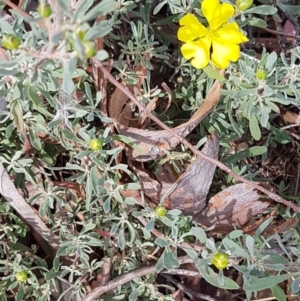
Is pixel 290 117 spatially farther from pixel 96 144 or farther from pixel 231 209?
pixel 96 144

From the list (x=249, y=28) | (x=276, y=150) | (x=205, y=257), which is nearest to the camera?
(x=205, y=257)

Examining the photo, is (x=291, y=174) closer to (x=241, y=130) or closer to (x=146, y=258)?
(x=241, y=130)

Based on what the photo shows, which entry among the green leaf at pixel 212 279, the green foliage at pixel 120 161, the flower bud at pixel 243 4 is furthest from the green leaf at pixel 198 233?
the flower bud at pixel 243 4

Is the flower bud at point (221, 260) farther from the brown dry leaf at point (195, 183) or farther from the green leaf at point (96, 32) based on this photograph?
the green leaf at point (96, 32)

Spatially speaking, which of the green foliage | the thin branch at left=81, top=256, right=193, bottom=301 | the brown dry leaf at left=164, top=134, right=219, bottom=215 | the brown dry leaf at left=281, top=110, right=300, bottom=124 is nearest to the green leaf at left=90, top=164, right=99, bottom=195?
the green foliage

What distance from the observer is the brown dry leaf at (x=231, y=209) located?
88.0 inches

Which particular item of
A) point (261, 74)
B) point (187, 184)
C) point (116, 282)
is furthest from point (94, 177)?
point (261, 74)

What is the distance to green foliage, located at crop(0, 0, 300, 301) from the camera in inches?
75.2

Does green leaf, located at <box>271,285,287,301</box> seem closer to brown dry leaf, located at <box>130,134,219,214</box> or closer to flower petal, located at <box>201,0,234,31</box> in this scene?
brown dry leaf, located at <box>130,134,219,214</box>

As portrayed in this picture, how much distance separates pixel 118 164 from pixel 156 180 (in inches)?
7.5

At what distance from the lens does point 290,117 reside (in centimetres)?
253

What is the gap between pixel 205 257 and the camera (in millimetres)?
1974

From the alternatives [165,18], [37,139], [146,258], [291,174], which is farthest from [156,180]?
[291,174]

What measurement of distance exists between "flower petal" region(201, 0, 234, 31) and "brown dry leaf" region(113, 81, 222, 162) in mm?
235
